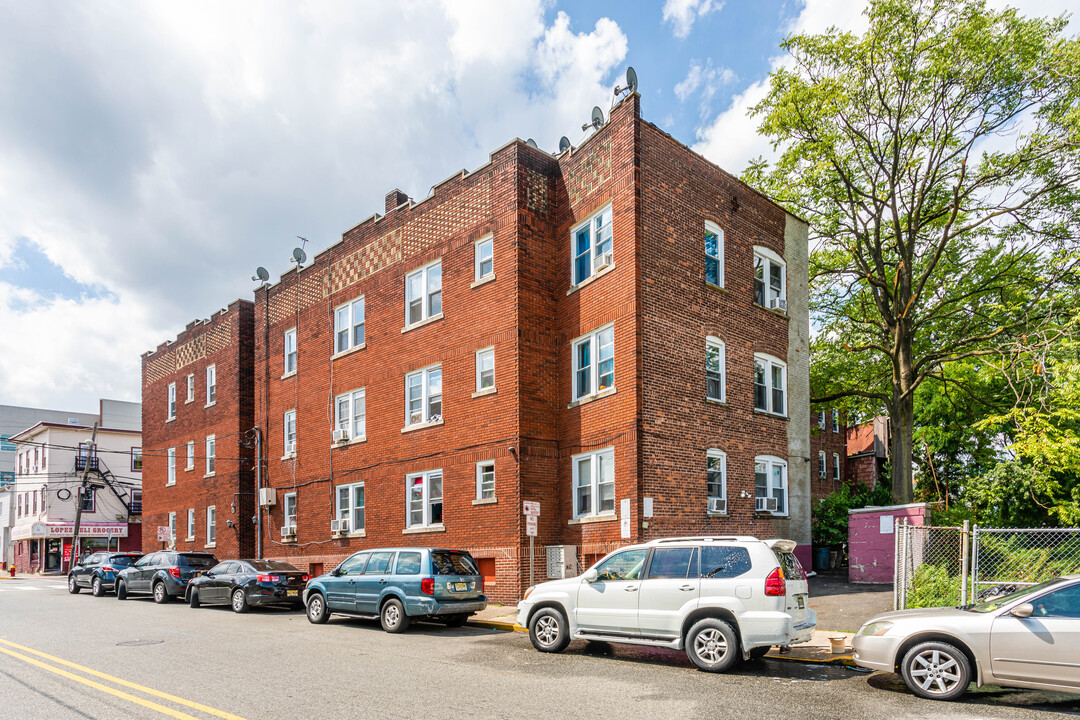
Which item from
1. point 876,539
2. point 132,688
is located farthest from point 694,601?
point 876,539

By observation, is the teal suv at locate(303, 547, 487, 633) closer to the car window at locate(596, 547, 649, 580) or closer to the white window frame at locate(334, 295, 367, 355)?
the car window at locate(596, 547, 649, 580)

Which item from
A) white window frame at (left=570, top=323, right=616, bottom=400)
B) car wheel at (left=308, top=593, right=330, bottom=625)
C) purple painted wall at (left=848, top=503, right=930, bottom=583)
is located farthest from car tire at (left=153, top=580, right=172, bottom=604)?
purple painted wall at (left=848, top=503, right=930, bottom=583)

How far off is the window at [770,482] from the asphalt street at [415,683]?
905 cm

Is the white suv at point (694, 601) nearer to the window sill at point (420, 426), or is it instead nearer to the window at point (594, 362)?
the window at point (594, 362)

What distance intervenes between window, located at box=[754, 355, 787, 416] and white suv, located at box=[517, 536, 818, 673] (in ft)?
35.0

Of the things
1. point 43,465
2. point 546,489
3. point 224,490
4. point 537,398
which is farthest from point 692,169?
point 43,465

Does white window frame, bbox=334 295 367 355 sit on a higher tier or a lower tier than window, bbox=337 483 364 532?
higher

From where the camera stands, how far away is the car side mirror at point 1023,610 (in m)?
7.94

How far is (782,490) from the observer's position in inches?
Answer: 827

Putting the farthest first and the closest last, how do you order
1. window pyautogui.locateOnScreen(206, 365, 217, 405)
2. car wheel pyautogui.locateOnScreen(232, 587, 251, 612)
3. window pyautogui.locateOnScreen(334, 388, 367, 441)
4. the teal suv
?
window pyautogui.locateOnScreen(206, 365, 217, 405)
window pyautogui.locateOnScreen(334, 388, 367, 441)
car wheel pyautogui.locateOnScreen(232, 587, 251, 612)
the teal suv

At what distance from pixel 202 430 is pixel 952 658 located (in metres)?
31.6

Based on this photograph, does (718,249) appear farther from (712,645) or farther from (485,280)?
(712,645)

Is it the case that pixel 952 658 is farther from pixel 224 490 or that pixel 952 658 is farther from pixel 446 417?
pixel 224 490

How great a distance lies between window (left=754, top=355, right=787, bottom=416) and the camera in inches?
822
